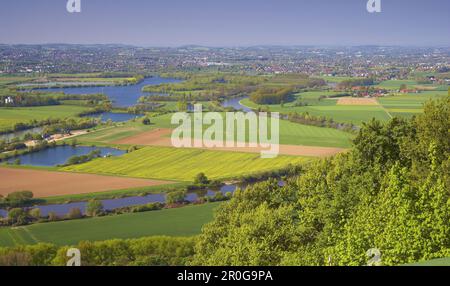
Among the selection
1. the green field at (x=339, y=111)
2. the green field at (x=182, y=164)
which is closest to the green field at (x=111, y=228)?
the green field at (x=182, y=164)

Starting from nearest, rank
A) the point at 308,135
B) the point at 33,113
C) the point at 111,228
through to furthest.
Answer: the point at 111,228 < the point at 308,135 < the point at 33,113

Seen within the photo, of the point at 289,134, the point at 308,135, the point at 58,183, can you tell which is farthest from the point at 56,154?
the point at 308,135

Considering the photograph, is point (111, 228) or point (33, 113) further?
point (33, 113)

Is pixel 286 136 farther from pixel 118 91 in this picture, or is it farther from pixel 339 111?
pixel 118 91

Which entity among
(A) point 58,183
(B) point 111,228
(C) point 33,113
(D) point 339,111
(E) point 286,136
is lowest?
(B) point 111,228

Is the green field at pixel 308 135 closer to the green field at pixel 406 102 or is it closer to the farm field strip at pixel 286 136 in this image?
the farm field strip at pixel 286 136

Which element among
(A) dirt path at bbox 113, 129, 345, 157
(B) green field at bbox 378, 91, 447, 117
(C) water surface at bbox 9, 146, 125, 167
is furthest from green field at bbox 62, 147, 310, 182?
(B) green field at bbox 378, 91, 447, 117
